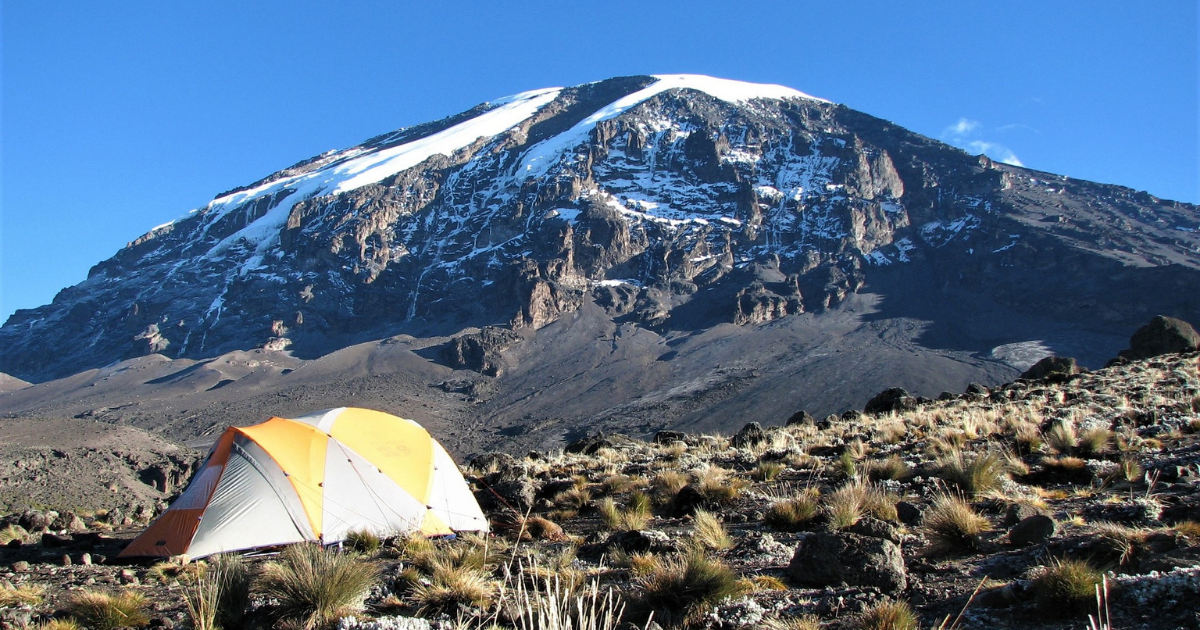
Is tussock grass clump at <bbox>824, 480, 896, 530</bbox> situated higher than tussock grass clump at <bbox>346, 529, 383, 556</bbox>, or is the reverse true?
tussock grass clump at <bbox>824, 480, 896, 530</bbox>

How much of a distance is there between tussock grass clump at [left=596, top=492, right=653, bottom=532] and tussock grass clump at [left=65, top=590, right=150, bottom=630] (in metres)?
4.20

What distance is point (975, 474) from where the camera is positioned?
6629 mm

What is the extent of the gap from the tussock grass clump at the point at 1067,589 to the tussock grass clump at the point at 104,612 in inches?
218

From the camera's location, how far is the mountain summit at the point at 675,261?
371 ft

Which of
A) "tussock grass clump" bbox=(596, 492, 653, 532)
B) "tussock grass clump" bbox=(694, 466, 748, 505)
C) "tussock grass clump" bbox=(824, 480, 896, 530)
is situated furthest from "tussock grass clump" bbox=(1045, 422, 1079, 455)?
"tussock grass clump" bbox=(596, 492, 653, 532)

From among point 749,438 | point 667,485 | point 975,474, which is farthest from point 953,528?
point 749,438

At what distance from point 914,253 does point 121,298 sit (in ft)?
613

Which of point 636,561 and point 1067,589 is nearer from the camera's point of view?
point 1067,589

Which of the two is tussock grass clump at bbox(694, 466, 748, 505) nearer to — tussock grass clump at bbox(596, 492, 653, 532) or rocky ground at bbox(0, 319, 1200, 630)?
rocky ground at bbox(0, 319, 1200, 630)

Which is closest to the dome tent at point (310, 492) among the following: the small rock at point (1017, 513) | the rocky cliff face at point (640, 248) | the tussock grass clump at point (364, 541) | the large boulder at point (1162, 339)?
the tussock grass clump at point (364, 541)

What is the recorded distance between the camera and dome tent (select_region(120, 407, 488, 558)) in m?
7.30

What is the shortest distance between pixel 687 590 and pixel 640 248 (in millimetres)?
151370

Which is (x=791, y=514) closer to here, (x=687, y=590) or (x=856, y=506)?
(x=856, y=506)

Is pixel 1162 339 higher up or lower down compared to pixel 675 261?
lower down
